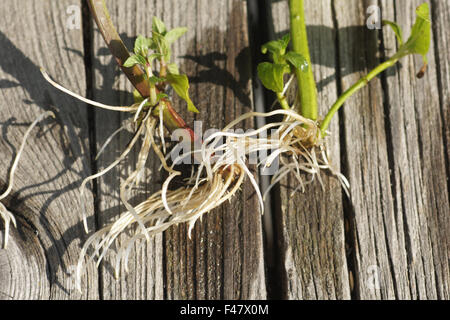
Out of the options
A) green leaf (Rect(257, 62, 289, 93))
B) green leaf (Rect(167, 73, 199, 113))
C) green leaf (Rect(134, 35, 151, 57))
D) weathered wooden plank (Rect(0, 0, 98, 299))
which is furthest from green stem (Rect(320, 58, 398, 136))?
weathered wooden plank (Rect(0, 0, 98, 299))

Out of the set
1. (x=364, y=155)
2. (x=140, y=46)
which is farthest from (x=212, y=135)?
(x=364, y=155)

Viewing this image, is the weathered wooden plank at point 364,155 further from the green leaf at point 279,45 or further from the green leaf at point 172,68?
the green leaf at point 172,68

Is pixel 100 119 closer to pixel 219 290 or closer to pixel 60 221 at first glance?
pixel 60 221
